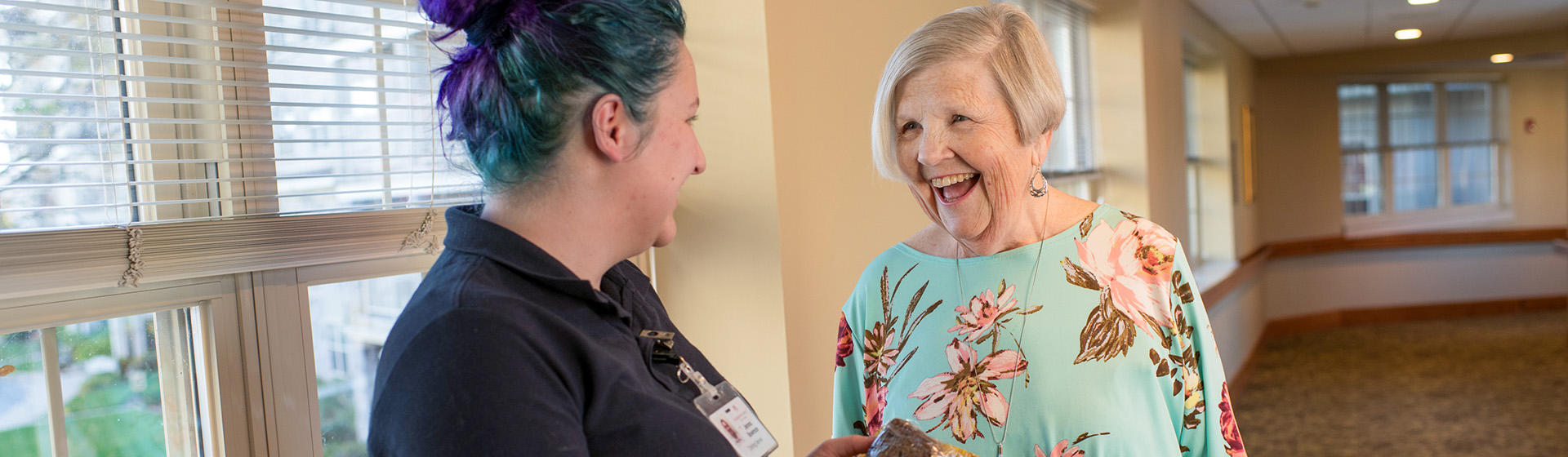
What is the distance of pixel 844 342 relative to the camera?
1529 mm

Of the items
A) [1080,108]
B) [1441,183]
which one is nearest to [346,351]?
[1080,108]

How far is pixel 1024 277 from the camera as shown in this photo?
136 cm

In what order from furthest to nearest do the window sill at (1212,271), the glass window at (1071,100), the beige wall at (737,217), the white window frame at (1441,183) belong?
the white window frame at (1441,183) → the window sill at (1212,271) → the glass window at (1071,100) → the beige wall at (737,217)

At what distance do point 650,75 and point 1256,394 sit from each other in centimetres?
636

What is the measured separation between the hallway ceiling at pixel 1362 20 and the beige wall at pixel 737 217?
170 inches

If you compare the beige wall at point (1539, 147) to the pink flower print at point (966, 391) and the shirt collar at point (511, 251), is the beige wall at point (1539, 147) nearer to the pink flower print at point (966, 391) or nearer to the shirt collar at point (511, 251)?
the pink flower print at point (966, 391)

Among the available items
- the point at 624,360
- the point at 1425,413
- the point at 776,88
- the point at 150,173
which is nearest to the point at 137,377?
the point at 150,173

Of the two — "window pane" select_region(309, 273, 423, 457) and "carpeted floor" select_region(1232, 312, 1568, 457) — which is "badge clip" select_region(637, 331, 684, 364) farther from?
"carpeted floor" select_region(1232, 312, 1568, 457)

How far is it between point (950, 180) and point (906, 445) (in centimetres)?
49

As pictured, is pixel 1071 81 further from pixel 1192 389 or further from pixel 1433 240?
pixel 1433 240

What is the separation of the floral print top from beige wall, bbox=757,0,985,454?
53 centimetres

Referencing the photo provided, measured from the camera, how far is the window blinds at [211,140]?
1.17 metres

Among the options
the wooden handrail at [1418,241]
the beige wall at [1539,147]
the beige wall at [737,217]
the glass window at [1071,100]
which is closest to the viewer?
the beige wall at [737,217]

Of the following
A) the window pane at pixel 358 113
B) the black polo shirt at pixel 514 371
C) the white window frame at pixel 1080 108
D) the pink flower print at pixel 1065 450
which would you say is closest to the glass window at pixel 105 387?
the window pane at pixel 358 113
